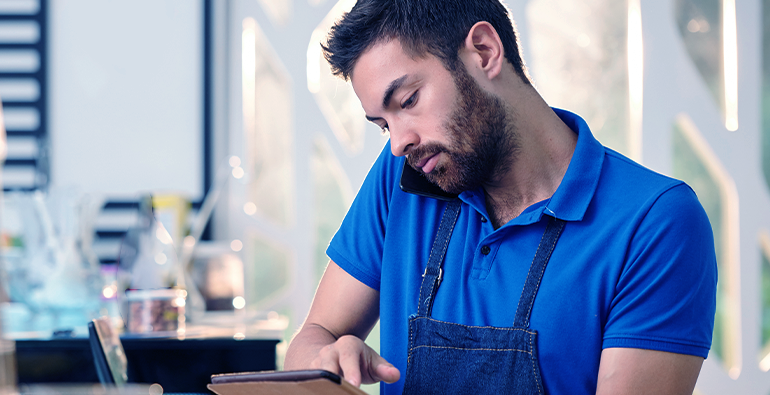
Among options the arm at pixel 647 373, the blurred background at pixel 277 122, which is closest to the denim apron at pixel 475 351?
the arm at pixel 647 373

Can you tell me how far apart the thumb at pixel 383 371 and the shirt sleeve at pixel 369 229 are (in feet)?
0.90

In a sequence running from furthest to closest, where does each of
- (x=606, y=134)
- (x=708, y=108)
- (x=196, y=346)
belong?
(x=606, y=134)
(x=708, y=108)
(x=196, y=346)

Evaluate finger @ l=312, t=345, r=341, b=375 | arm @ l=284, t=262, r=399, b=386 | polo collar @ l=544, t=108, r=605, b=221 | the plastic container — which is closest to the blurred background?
the plastic container

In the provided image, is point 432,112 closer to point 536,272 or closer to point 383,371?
point 536,272


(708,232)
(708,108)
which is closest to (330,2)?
(708,108)

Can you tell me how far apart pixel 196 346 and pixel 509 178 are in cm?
93

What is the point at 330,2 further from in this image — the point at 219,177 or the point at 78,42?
the point at 78,42

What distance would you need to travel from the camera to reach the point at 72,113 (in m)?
2.37

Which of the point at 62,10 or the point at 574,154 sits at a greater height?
the point at 62,10

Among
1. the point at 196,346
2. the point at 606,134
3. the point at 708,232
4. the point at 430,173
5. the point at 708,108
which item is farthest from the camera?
the point at 606,134

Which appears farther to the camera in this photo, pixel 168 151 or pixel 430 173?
pixel 168 151

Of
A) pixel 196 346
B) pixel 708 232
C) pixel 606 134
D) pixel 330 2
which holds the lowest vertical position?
pixel 196 346

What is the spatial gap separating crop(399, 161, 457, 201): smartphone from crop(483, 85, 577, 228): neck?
85mm

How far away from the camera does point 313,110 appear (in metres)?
2.41
